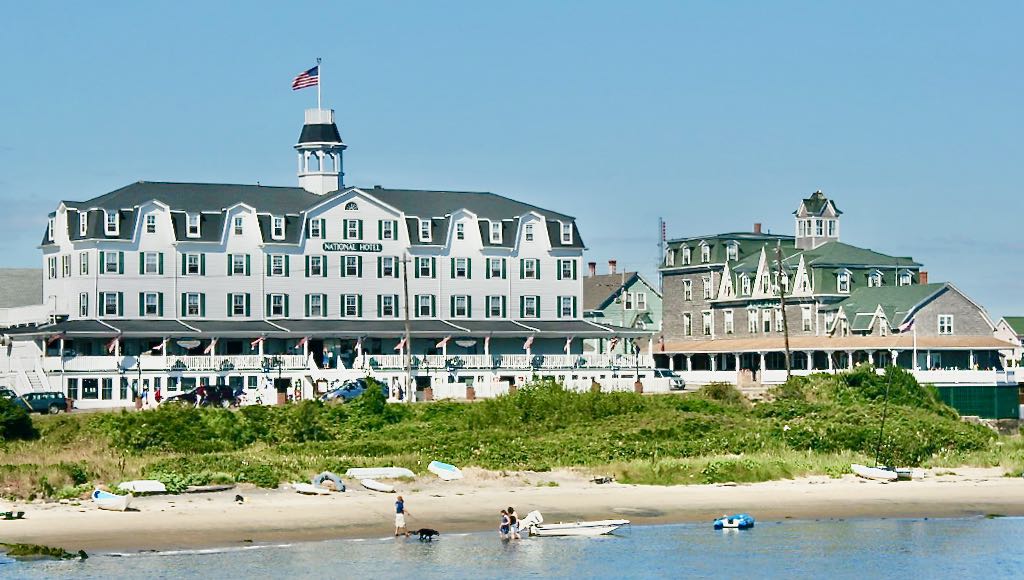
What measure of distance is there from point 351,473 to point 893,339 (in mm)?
56492

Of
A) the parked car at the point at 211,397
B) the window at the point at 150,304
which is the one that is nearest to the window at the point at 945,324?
the parked car at the point at 211,397

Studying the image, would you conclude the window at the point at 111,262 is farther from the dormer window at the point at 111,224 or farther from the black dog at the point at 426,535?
the black dog at the point at 426,535

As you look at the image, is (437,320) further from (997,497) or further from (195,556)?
(195,556)

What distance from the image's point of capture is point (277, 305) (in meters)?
95.9

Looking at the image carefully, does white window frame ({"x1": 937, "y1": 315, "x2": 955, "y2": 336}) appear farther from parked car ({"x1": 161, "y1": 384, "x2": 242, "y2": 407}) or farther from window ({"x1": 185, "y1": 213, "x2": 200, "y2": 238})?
parked car ({"x1": 161, "y1": 384, "x2": 242, "y2": 407})

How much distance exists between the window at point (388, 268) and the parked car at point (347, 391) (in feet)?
48.3

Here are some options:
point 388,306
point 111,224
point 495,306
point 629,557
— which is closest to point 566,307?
point 495,306

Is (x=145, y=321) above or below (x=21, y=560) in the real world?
above

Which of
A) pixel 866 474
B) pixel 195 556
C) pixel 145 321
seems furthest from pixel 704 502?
pixel 145 321

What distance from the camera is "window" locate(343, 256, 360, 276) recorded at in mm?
97900

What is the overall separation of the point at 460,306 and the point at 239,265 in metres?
13.2

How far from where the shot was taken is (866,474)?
55.8 m

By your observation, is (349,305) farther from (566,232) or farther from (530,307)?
(566,232)

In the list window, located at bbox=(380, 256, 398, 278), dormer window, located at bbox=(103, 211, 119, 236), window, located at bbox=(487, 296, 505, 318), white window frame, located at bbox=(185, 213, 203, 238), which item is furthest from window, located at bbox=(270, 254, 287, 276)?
window, located at bbox=(487, 296, 505, 318)
